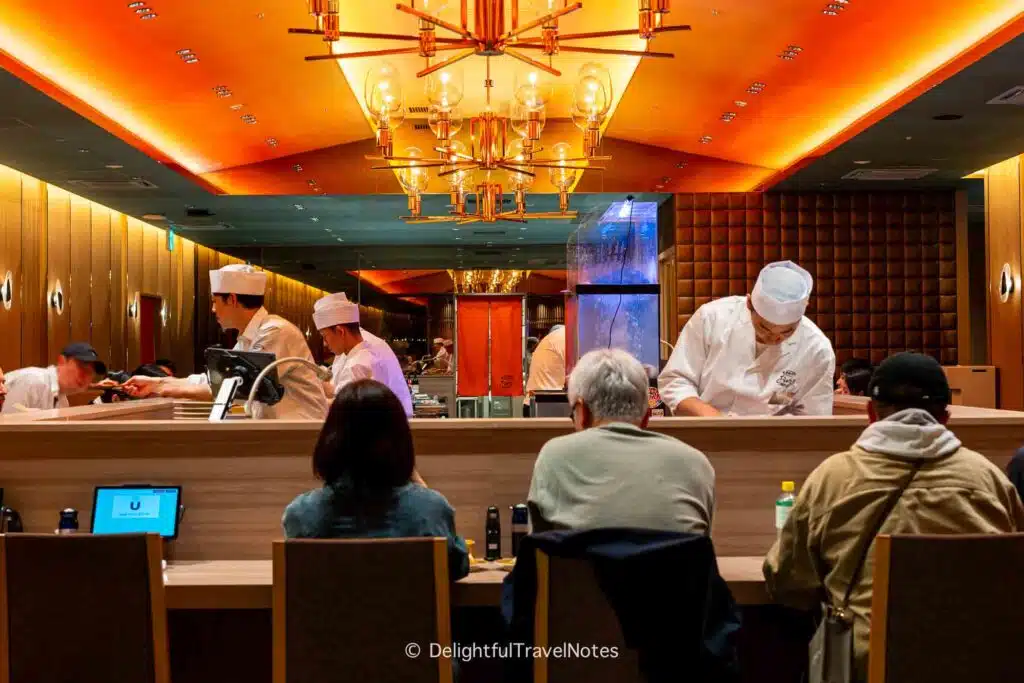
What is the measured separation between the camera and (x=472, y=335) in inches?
267

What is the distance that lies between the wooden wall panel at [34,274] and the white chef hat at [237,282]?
22.9ft

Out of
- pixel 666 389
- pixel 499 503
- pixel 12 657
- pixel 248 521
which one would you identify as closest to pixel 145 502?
pixel 248 521

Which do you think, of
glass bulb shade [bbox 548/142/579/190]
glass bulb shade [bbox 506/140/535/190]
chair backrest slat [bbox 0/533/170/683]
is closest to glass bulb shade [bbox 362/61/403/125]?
glass bulb shade [bbox 506/140/535/190]

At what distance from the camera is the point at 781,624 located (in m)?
2.98

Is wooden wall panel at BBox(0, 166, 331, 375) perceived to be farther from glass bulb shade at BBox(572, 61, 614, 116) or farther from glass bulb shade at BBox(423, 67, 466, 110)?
glass bulb shade at BBox(572, 61, 614, 116)

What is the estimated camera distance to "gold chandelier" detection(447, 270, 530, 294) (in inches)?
582

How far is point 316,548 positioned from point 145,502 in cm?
Result: 112

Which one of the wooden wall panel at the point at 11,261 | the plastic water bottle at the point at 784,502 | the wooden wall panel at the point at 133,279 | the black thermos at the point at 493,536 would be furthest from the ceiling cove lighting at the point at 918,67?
the wooden wall panel at the point at 133,279

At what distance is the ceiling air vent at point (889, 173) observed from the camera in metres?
10.0

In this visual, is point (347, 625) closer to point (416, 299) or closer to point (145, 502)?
point (145, 502)

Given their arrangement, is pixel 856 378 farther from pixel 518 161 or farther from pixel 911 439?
pixel 911 439

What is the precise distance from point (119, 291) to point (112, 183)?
2874 mm

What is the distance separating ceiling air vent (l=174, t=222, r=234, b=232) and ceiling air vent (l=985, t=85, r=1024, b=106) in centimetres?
879

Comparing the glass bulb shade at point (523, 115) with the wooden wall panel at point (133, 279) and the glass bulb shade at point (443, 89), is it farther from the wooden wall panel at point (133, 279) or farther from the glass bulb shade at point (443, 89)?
the wooden wall panel at point (133, 279)
